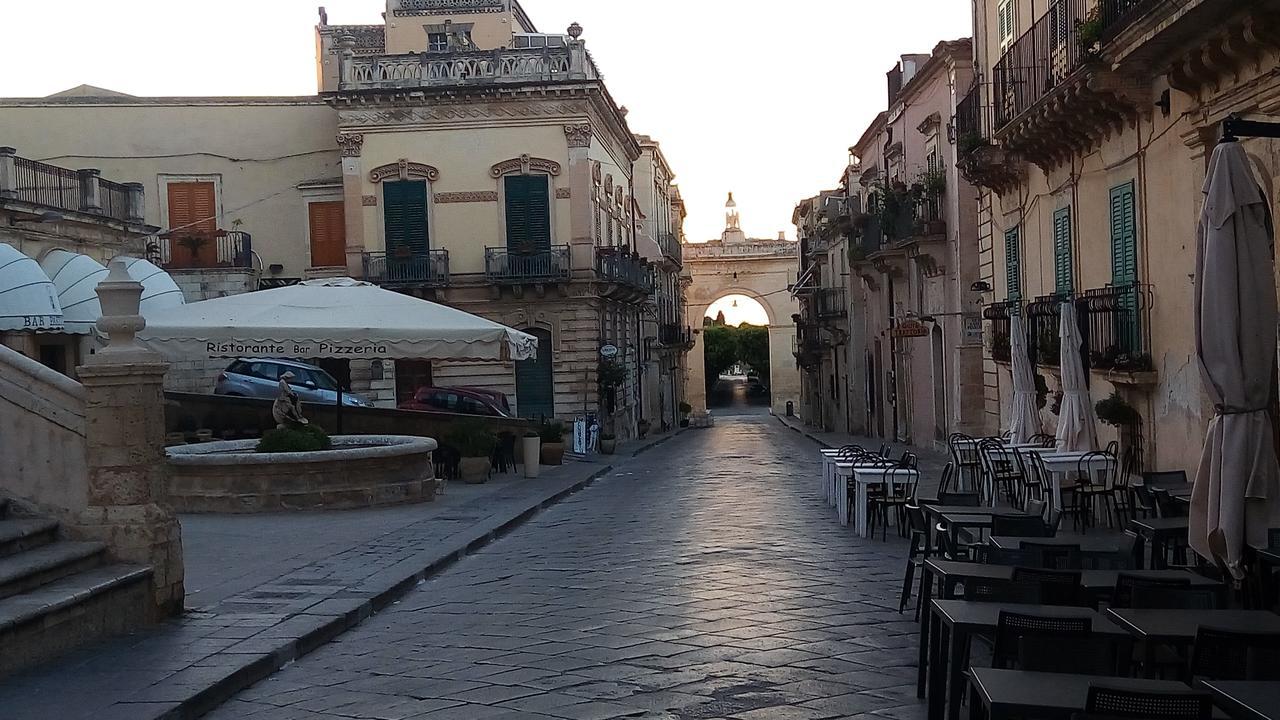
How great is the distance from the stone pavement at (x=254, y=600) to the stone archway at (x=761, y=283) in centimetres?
5261

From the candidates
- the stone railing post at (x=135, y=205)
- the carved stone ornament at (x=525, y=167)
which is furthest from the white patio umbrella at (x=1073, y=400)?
the stone railing post at (x=135, y=205)

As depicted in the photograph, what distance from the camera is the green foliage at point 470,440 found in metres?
20.6

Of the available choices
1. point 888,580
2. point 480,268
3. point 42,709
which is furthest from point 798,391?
point 42,709

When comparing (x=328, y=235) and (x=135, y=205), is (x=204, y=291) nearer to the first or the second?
(x=328, y=235)

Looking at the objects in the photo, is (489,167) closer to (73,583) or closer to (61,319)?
(61,319)

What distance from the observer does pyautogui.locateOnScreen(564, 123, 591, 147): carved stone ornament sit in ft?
109

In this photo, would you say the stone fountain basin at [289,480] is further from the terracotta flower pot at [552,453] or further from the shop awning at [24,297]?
the terracotta flower pot at [552,453]

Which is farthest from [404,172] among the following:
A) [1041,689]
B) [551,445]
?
[1041,689]

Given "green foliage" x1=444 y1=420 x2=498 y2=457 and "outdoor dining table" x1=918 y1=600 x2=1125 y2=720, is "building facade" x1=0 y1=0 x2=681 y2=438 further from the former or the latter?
"outdoor dining table" x1=918 y1=600 x2=1125 y2=720

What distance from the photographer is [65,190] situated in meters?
27.0

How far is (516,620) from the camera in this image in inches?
351

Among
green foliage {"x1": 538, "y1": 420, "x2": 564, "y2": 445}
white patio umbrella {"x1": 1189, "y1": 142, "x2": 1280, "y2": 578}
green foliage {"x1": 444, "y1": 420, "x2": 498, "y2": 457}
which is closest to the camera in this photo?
white patio umbrella {"x1": 1189, "y1": 142, "x2": 1280, "y2": 578}

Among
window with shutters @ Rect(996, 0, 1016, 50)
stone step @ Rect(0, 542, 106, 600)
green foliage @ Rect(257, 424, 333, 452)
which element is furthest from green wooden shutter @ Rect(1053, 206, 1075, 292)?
stone step @ Rect(0, 542, 106, 600)

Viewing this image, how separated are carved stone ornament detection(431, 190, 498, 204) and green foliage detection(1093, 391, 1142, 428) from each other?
21.1 metres
